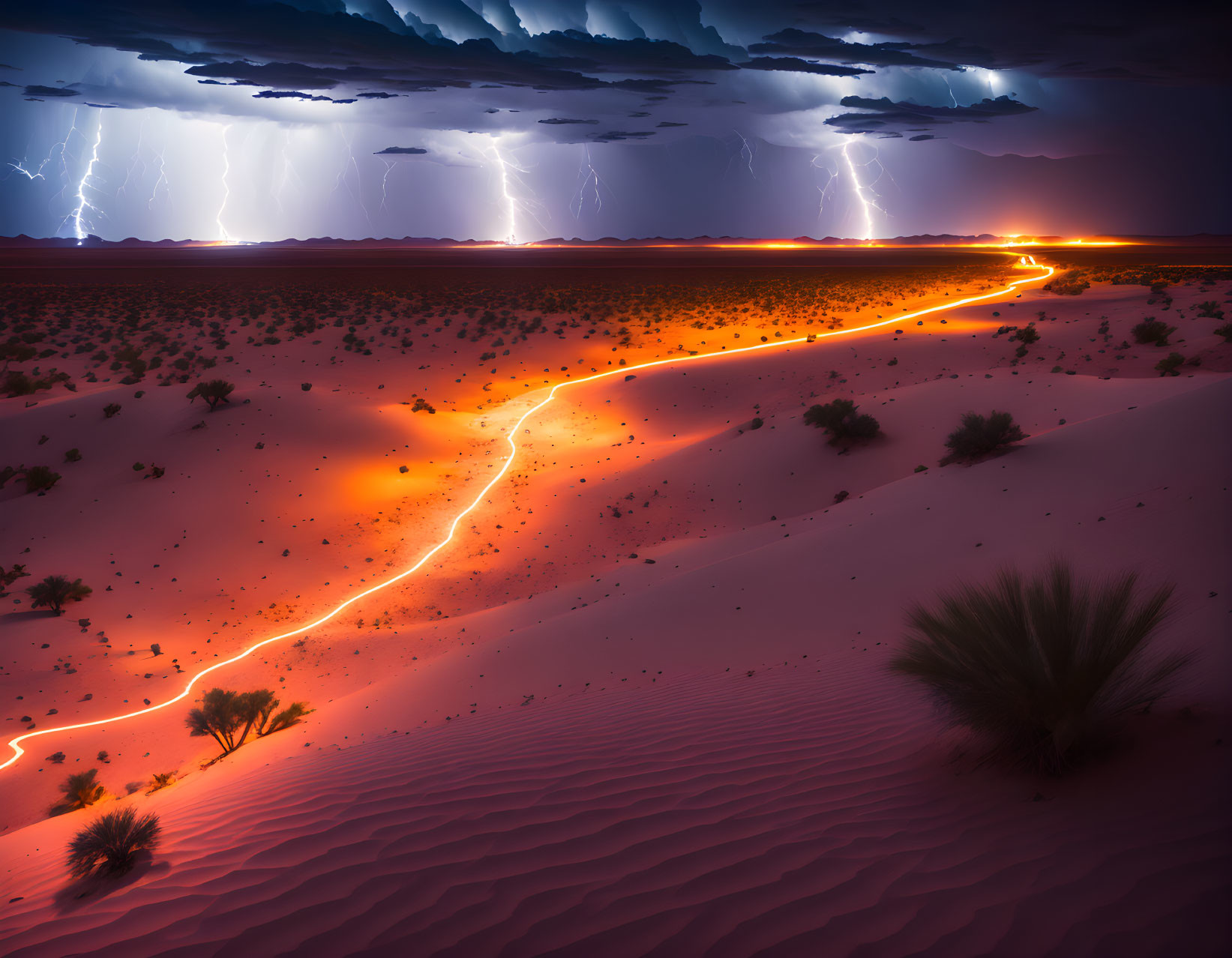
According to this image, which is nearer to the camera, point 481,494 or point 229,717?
point 229,717

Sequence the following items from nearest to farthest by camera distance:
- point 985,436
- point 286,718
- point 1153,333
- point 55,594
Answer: point 286,718 → point 985,436 → point 55,594 → point 1153,333

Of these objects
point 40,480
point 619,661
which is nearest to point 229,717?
point 619,661

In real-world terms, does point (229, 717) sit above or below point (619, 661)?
above

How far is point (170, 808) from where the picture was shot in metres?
6.27

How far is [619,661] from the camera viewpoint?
8562 mm

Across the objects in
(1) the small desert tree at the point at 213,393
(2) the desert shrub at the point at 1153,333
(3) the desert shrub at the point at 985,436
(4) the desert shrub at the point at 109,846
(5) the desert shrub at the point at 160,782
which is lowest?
(4) the desert shrub at the point at 109,846

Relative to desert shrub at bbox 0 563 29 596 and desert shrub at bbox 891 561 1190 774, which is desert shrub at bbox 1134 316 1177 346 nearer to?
desert shrub at bbox 891 561 1190 774

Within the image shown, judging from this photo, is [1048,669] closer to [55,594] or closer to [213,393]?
[55,594]

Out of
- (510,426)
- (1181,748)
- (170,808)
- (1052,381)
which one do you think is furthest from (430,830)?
(510,426)

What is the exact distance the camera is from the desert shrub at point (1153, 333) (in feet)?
68.3

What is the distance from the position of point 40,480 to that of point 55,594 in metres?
6.17

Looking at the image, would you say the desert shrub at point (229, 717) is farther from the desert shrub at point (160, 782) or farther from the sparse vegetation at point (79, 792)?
the sparse vegetation at point (79, 792)

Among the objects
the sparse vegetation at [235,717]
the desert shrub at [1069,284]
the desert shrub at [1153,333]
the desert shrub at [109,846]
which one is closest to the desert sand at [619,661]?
the desert shrub at [109,846]

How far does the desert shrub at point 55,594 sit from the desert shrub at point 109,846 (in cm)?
908
